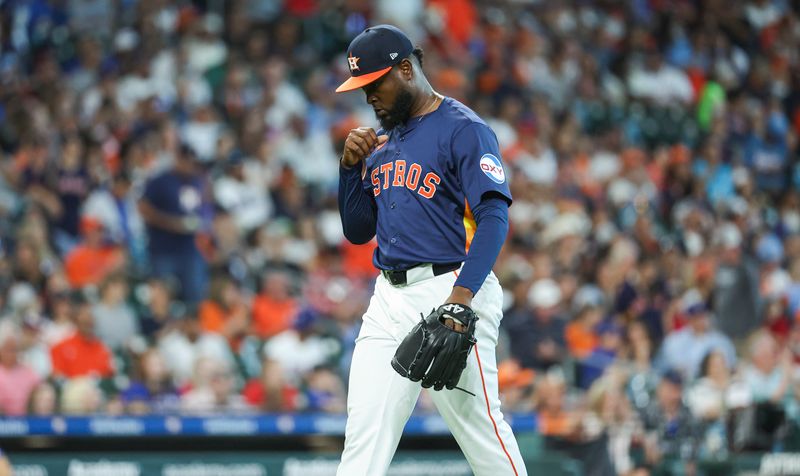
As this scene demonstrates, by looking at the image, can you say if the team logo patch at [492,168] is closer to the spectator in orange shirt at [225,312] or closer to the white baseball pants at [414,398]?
the white baseball pants at [414,398]

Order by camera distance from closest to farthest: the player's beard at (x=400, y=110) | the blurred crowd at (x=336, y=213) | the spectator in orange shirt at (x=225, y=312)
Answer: the player's beard at (x=400, y=110) → the blurred crowd at (x=336, y=213) → the spectator in orange shirt at (x=225, y=312)

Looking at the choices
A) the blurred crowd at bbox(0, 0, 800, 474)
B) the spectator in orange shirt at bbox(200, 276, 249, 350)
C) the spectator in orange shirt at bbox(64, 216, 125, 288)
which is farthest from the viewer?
the spectator in orange shirt at bbox(64, 216, 125, 288)

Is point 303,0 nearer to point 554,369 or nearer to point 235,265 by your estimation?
point 235,265

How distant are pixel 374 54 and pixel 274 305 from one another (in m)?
5.78

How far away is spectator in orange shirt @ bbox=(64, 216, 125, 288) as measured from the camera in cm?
984

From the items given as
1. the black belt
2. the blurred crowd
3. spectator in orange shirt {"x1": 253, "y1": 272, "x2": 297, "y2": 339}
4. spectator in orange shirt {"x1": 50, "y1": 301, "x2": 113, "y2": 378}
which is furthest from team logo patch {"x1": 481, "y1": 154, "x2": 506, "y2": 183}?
spectator in orange shirt {"x1": 253, "y1": 272, "x2": 297, "y2": 339}

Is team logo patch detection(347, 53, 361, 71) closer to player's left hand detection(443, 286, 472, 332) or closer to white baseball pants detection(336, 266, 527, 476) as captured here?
white baseball pants detection(336, 266, 527, 476)

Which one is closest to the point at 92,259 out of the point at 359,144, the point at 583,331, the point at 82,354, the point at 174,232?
the point at 174,232

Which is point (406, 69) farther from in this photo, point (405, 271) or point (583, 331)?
point (583, 331)

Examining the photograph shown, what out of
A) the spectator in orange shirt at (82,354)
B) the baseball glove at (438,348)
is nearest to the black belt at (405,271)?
the baseball glove at (438,348)

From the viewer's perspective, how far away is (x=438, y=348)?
13.8ft

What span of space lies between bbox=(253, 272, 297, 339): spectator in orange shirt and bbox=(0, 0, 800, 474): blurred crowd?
18 mm

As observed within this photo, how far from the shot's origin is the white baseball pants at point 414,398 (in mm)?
4426

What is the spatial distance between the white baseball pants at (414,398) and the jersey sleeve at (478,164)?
33 centimetres
